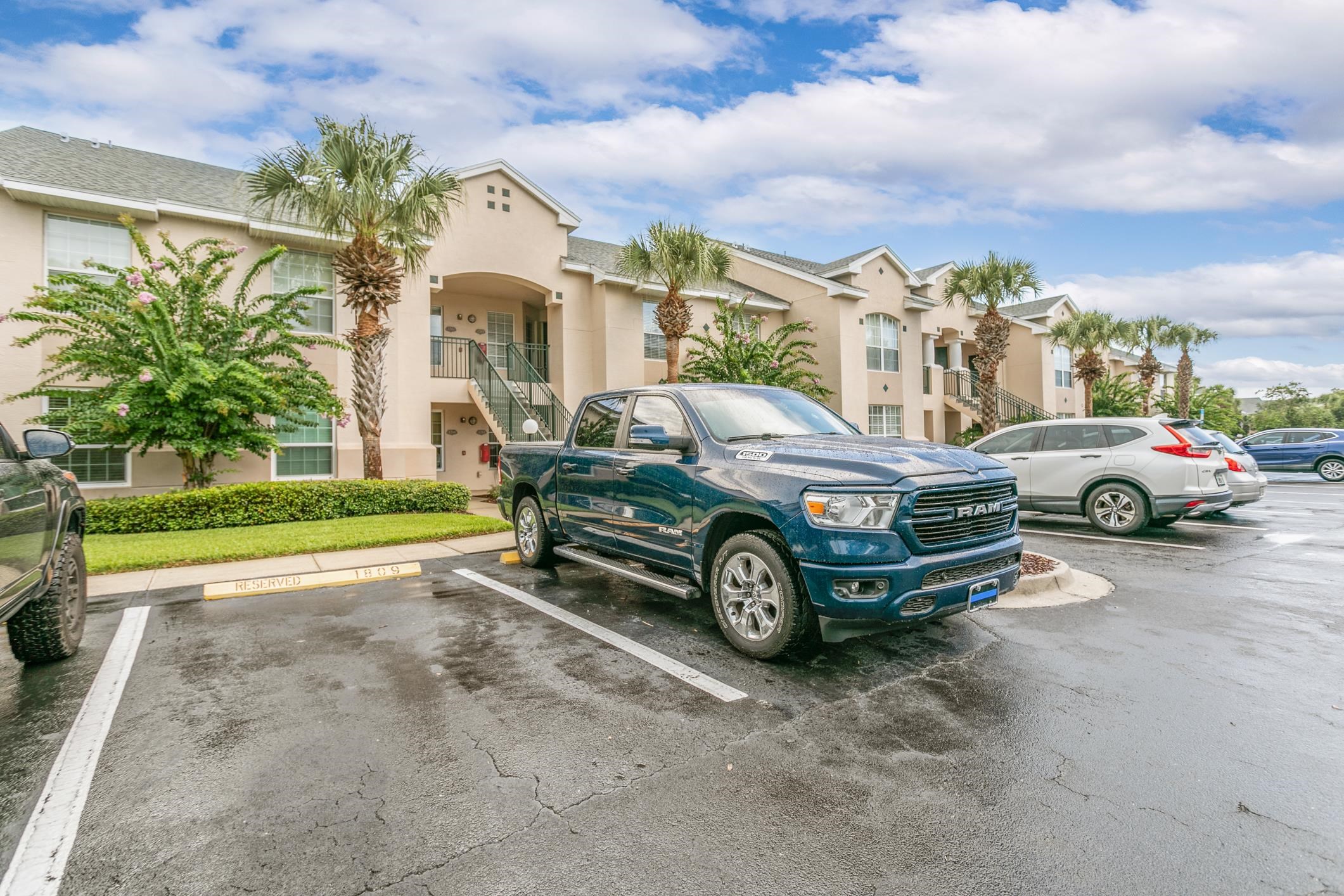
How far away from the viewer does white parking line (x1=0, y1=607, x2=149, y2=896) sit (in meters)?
2.27

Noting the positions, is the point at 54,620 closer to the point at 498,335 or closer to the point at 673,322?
the point at 673,322

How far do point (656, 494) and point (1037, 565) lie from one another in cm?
425

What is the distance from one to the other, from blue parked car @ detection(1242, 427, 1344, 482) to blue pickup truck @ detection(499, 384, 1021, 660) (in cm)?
2059

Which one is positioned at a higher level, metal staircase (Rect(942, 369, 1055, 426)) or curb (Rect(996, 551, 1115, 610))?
metal staircase (Rect(942, 369, 1055, 426))

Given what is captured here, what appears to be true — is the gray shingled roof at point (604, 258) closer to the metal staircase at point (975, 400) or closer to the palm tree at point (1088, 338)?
the metal staircase at point (975, 400)

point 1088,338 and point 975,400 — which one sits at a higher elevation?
point 1088,338

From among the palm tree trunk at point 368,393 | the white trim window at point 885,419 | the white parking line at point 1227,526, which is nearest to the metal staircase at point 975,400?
the white trim window at point 885,419

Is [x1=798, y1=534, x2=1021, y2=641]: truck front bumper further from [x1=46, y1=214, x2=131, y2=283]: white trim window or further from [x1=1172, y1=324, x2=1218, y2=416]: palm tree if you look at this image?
[x1=1172, y1=324, x2=1218, y2=416]: palm tree

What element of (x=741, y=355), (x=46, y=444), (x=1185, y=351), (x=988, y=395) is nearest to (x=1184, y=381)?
(x=1185, y=351)

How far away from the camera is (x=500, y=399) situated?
1630cm

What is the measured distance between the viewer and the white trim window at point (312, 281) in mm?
13742

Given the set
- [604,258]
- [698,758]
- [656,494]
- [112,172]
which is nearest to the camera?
[698,758]

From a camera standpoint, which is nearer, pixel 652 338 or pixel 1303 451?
pixel 652 338

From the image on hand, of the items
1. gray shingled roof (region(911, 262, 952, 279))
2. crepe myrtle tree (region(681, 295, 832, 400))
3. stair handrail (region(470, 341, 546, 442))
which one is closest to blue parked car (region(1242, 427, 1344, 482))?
gray shingled roof (region(911, 262, 952, 279))
